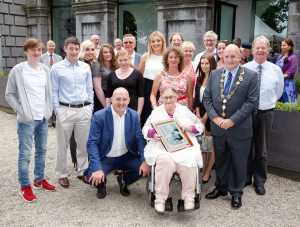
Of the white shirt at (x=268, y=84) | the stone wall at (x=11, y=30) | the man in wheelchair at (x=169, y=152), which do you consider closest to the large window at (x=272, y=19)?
the white shirt at (x=268, y=84)

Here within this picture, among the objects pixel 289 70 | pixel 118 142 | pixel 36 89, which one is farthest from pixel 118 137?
pixel 289 70

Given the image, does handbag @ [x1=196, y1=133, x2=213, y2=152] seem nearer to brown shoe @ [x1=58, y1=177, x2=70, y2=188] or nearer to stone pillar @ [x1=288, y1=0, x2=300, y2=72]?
brown shoe @ [x1=58, y1=177, x2=70, y2=188]

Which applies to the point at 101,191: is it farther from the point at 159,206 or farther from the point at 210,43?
the point at 210,43

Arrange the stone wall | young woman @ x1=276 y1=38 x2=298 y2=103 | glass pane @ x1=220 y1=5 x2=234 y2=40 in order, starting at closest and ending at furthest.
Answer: young woman @ x1=276 y1=38 x2=298 y2=103 → glass pane @ x1=220 y1=5 x2=234 y2=40 → the stone wall

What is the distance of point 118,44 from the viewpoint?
6.85 m

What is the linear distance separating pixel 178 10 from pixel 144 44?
2374 mm

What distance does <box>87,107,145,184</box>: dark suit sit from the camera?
4.47 meters

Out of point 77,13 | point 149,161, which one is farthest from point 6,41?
point 149,161

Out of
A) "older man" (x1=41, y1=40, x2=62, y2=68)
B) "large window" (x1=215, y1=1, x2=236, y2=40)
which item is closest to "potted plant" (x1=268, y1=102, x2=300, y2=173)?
"large window" (x1=215, y1=1, x2=236, y2=40)

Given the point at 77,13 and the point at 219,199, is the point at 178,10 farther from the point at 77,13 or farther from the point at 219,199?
the point at 219,199

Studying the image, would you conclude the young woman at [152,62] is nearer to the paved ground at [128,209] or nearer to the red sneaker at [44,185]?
the paved ground at [128,209]

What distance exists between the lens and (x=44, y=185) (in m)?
4.77

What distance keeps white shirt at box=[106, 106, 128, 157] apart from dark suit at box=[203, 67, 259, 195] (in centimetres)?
109

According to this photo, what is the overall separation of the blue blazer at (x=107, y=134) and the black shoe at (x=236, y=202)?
122 centimetres
